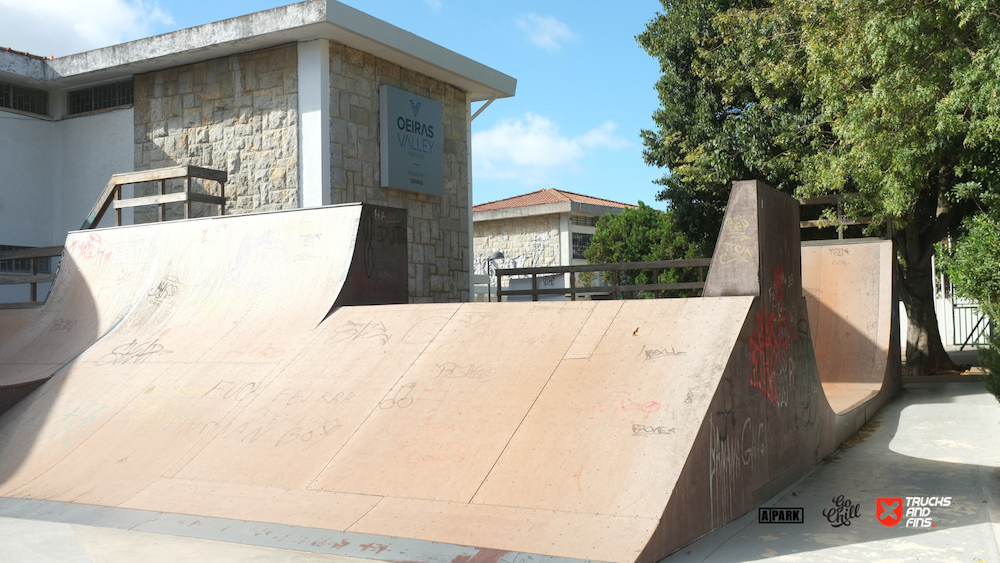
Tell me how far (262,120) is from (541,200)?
19.9m

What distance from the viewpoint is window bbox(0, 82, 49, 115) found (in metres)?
14.7

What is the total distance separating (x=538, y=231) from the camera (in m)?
30.4

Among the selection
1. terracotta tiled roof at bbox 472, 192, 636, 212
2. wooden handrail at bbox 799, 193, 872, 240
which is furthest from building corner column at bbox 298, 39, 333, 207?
terracotta tiled roof at bbox 472, 192, 636, 212

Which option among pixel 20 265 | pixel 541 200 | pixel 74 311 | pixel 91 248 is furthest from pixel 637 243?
pixel 74 311

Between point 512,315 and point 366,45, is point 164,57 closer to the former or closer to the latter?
point 366,45

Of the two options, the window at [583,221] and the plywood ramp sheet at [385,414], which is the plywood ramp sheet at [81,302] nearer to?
the plywood ramp sheet at [385,414]

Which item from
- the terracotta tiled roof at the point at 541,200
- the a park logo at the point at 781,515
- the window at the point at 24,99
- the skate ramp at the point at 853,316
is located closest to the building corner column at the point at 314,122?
the window at the point at 24,99

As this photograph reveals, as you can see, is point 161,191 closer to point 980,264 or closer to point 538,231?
point 980,264

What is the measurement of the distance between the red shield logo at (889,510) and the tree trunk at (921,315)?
9.04 m

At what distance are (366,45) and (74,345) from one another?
6.55m

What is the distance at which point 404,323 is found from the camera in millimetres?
7031

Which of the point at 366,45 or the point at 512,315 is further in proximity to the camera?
the point at 366,45

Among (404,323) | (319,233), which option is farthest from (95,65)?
(404,323)

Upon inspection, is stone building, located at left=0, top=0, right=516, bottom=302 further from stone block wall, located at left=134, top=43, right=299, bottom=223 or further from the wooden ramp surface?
A: the wooden ramp surface
